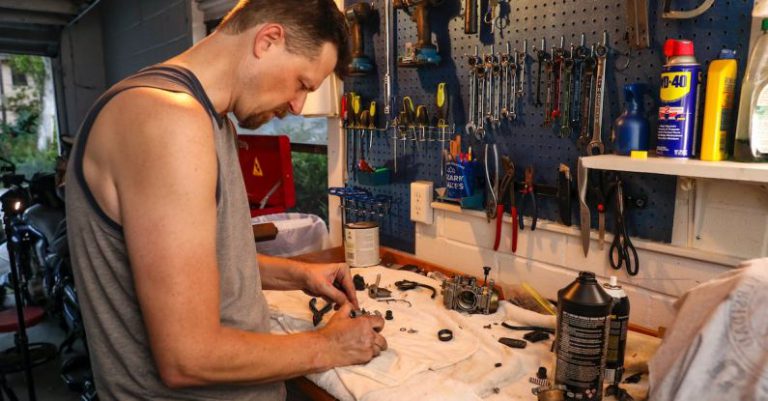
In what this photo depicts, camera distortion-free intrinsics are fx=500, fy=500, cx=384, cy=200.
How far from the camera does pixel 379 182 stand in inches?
76.5

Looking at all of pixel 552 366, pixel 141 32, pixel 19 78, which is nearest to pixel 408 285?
pixel 552 366

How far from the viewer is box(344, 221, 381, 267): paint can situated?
1823mm

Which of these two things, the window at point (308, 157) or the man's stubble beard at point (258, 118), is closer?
the man's stubble beard at point (258, 118)

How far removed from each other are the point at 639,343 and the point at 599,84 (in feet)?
2.10

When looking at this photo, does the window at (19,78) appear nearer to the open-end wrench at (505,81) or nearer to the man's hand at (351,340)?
the open-end wrench at (505,81)

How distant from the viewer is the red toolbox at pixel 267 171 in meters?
2.22

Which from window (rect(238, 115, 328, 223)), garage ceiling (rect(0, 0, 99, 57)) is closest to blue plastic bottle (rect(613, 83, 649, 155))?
window (rect(238, 115, 328, 223))

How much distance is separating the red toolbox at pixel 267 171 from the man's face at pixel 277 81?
4.01ft

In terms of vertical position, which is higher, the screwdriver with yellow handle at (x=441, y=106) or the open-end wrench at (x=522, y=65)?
the open-end wrench at (x=522, y=65)

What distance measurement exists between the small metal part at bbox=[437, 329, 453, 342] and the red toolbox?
1.21m

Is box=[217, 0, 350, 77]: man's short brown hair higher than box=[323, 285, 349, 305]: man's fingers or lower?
higher

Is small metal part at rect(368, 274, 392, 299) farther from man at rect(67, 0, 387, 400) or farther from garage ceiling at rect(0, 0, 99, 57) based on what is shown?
garage ceiling at rect(0, 0, 99, 57)

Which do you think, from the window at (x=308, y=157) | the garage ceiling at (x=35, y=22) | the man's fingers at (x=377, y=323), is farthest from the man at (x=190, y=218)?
the garage ceiling at (x=35, y=22)

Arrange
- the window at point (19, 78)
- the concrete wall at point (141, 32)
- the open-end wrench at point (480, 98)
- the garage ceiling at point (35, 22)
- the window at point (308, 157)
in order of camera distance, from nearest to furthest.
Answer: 1. the open-end wrench at point (480, 98)
2. the window at point (308, 157)
3. the concrete wall at point (141, 32)
4. the garage ceiling at point (35, 22)
5. the window at point (19, 78)
